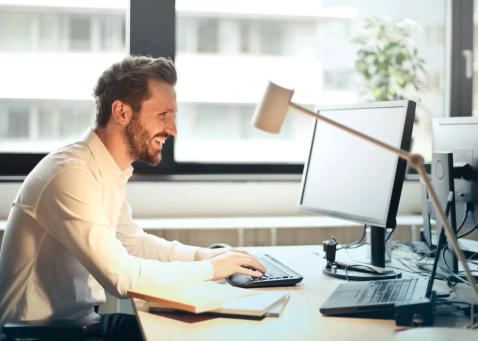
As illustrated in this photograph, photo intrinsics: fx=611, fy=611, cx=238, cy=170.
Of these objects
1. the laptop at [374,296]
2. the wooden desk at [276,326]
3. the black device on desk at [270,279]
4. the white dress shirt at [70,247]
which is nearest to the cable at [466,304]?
the laptop at [374,296]

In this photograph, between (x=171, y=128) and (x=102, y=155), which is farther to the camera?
(x=171, y=128)

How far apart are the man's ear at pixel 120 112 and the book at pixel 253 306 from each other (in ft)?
2.05

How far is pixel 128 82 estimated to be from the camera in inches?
73.8

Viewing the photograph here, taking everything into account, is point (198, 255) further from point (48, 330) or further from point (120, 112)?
point (48, 330)

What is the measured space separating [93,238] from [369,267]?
0.83m

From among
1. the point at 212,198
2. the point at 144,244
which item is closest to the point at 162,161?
the point at 212,198

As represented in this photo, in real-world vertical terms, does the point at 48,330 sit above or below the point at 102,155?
below

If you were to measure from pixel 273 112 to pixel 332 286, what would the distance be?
0.63 m

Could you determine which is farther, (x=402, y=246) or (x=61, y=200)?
(x=402, y=246)

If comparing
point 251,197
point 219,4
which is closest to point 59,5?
Result: point 219,4

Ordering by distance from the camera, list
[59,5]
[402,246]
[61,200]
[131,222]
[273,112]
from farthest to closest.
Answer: [59,5], [402,246], [131,222], [61,200], [273,112]

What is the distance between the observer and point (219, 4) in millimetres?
3238

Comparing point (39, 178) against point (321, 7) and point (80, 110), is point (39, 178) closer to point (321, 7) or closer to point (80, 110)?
point (80, 110)

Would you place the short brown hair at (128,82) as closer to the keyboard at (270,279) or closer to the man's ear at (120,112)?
the man's ear at (120,112)
